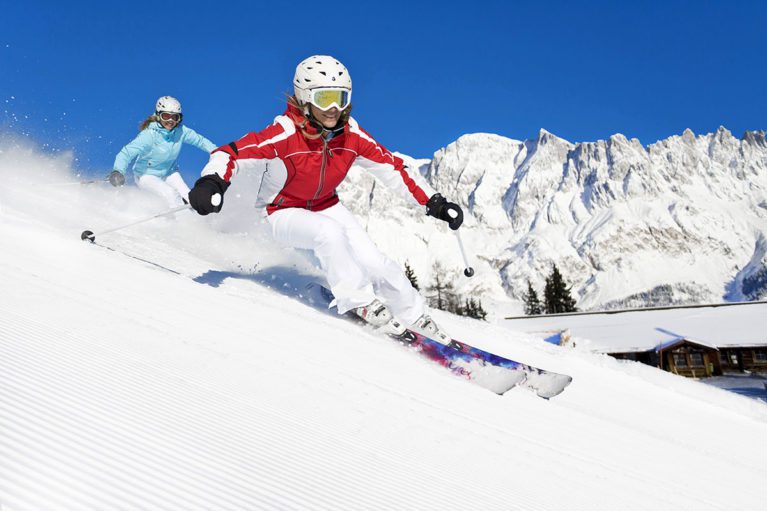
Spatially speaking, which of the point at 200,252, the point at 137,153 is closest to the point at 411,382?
the point at 200,252

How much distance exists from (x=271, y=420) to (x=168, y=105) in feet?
30.3

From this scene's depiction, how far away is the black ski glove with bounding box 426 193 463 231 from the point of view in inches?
252

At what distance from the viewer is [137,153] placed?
10352 millimetres

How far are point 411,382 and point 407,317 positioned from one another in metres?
1.62

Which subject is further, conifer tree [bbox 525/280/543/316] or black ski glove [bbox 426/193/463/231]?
conifer tree [bbox 525/280/543/316]

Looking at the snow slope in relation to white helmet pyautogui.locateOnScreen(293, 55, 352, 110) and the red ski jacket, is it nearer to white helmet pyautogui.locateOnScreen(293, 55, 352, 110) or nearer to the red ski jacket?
the red ski jacket

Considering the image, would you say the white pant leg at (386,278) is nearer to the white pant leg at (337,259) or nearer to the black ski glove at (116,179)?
the white pant leg at (337,259)

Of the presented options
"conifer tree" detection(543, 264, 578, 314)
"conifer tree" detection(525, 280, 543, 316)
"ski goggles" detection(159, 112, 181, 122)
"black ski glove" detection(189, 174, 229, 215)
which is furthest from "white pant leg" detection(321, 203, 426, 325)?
"conifer tree" detection(525, 280, 543, 316)

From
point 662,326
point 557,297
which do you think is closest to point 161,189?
point 662,326

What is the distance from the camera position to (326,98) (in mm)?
5410

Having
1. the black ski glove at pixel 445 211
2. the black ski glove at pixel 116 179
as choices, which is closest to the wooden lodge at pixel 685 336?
the black ski glove at pixel 116 179

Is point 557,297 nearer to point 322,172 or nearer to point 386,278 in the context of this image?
point 386,278

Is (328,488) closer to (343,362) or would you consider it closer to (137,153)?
(343,362)

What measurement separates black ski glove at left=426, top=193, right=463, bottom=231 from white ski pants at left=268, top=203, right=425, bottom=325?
37.5 inches
